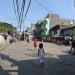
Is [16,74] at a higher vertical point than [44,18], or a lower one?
lower

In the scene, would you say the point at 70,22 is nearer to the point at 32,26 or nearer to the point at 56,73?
the point at 32,26

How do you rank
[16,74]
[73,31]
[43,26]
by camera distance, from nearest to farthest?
[16,74]
[73,31]
[43,26]

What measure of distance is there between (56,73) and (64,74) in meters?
0.50

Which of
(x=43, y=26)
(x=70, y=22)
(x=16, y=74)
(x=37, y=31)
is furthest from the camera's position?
(x=37, y=31)

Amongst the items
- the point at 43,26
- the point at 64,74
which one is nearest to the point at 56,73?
the point at 64,74

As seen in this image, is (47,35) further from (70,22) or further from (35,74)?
(35,74)

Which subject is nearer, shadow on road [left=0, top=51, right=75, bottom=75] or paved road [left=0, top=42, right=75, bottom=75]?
shadow on road [left=0, top=51, right=75, bottom=75]

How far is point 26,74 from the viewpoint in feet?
45.2

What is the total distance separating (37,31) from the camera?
13238cm

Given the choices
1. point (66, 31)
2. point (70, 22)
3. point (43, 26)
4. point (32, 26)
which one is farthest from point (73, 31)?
point (32, 26)

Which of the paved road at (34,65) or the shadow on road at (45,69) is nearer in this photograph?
the shadow on road at (45,69)

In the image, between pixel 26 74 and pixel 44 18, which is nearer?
pixel 26 74

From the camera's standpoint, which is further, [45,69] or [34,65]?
[34,65]

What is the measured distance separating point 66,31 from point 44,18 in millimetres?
38957
